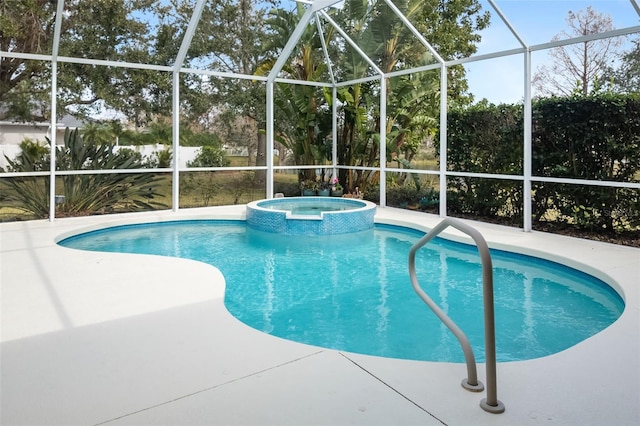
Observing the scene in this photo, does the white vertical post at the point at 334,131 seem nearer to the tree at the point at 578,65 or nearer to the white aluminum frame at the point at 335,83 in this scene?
the white aluminum frame at the point at 335,83

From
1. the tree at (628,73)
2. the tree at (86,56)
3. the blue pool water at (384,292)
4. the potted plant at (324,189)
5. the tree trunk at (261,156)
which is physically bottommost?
the blue pool water at (384,292)

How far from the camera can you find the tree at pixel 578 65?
7.66 meters

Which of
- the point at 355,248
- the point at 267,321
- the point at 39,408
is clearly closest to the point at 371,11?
the point at 355,248

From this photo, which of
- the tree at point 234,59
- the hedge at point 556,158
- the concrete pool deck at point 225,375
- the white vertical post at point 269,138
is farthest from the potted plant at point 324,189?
the concrete pool deck at point 225,375

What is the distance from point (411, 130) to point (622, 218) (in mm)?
5331

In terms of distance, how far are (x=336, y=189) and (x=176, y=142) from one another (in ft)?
13.4

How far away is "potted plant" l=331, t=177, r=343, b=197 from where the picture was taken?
474 inches

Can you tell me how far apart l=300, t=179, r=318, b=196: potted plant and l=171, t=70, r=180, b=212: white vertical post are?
3304 mm

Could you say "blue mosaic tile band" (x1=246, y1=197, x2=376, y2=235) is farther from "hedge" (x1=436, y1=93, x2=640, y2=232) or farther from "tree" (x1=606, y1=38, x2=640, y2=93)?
"tree" (x1=606, y1=38, x2=640, y2=93)

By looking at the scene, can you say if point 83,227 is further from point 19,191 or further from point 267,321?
point 267,321

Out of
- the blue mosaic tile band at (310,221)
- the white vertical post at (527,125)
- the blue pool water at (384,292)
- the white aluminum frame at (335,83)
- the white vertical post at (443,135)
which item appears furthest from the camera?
the white vertical post at (443,135)

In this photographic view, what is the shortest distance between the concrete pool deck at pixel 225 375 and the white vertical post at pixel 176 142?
19.1 feet

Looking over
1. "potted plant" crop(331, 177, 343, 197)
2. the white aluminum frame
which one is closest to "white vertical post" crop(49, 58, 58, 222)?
the white aluminum frame

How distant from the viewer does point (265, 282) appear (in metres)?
5.72
